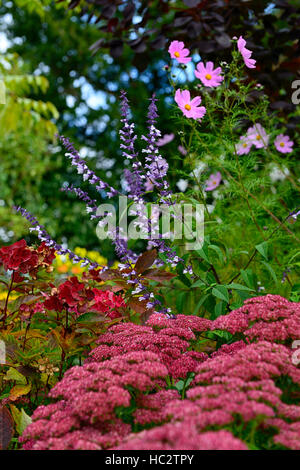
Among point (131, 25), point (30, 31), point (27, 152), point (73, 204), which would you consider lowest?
point (73, 204)

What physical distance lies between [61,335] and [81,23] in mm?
7015

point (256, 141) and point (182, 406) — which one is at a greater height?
point (256, 141)

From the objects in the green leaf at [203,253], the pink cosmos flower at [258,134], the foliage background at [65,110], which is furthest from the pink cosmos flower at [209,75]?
the foliage background at [65,110]

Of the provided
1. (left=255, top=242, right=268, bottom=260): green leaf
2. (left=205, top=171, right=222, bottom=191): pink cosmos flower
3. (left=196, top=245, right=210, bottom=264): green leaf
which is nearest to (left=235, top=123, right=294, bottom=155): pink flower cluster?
(left=205, top=171, right=222, bottom=191): pink cosmos flower

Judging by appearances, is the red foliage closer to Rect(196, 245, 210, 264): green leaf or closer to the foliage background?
Rect(196, 245, 210, 264): green leaf

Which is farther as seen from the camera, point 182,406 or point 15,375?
point 15,375

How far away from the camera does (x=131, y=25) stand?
2.75 m

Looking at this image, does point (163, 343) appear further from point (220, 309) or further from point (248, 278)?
point (248, 278)

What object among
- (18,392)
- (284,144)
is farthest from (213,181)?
(18,392)

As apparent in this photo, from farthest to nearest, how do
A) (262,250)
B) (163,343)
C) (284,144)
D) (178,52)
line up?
(284,144), (178,52), (262,250), (163,343)

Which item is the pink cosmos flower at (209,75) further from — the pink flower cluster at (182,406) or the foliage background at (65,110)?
the foliage background at (65,110)
